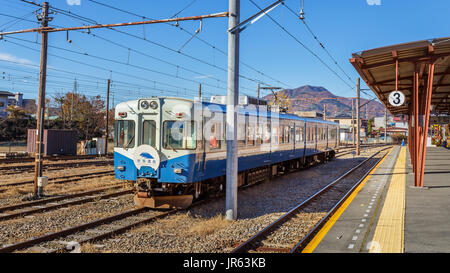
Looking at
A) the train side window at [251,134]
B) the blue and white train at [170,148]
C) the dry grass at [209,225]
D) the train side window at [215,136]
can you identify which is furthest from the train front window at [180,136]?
the train side window at [251,134]

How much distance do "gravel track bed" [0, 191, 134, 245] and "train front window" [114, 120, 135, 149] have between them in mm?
1807

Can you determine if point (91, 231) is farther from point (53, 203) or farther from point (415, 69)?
point (415, 69)

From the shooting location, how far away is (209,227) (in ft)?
27.5

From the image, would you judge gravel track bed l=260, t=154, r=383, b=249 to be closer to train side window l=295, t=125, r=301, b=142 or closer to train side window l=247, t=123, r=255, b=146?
train side window l=247, t=123, r=255, b=146

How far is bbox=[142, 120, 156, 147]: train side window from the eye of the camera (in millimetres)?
10219

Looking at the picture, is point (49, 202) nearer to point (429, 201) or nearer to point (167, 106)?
point (167, 106)

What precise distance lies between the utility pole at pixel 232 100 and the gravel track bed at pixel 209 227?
23.7 inches

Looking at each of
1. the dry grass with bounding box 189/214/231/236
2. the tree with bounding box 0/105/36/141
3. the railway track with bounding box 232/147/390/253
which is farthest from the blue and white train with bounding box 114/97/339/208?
the tree with bounding box 0/105/36/141

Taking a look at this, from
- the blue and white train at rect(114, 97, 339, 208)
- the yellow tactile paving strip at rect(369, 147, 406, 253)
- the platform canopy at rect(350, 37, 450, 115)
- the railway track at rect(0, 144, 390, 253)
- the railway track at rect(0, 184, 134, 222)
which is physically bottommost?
the railway track at rect(0, 144, 390, 253)

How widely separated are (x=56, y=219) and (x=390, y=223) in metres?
7.92

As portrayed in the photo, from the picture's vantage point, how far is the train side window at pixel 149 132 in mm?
10219
